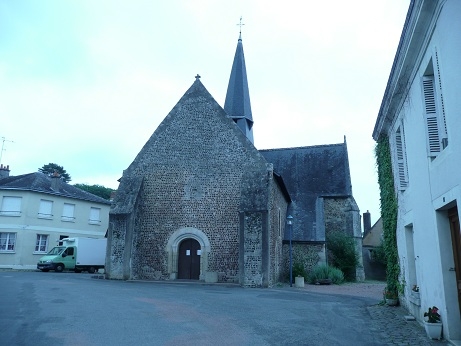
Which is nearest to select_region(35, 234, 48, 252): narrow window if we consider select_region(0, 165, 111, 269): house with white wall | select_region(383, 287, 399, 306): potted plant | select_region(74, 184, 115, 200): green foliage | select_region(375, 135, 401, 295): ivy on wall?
select_region(0, 165, 111, 269): house with white wall

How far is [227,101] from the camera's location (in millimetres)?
28156

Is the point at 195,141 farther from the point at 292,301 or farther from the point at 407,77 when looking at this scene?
the point at 407,77

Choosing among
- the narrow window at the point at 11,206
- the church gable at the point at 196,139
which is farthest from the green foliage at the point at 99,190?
the church gable at the point at 196,139

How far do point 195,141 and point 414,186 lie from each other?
12.2 metres

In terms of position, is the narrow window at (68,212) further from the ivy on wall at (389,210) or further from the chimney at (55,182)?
the ivy on wall at (389,210)

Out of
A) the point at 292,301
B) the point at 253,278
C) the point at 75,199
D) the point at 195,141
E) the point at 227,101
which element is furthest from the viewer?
the point at 75,199

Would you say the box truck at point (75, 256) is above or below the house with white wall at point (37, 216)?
below

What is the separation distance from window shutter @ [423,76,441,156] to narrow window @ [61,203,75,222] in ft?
93.0

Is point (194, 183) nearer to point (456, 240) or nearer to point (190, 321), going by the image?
point (190, 321)

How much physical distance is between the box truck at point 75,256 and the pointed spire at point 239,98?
12.6 meters

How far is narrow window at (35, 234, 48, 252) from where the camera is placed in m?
28.0

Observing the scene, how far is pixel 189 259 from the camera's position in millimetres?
18156

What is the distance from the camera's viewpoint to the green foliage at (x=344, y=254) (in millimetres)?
23234

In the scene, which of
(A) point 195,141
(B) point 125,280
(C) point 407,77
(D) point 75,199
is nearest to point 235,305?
(C) point 407,77
